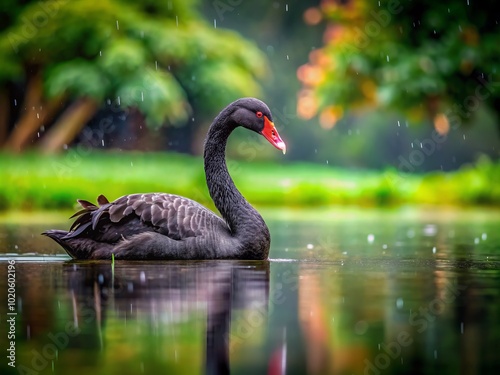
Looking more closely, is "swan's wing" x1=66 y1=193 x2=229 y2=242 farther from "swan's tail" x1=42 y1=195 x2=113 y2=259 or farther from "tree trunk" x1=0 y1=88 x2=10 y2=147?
"tree trunk" x1=0 y1=88 x2=10 y2=147

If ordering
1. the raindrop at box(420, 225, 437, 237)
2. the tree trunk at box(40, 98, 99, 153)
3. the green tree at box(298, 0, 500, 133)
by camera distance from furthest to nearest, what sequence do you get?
the tree trunk at box(40, 98, 99, 153)
the green tree at box(298, 0, 500, 133)
the raindrop at box(420, 225, 437, 237)

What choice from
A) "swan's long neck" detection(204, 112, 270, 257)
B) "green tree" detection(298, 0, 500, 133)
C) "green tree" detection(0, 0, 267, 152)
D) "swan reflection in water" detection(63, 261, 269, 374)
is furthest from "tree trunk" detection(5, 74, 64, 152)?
"swan reflection in water" detection(63, 261, 269, 374)

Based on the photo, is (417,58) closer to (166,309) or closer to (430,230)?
(430,230)

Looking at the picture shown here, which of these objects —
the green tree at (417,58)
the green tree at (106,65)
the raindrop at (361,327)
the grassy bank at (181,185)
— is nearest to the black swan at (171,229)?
the raindrop at (361,327)

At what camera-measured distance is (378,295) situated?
5781mm

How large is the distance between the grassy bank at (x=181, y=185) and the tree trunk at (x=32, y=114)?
4.34 ft

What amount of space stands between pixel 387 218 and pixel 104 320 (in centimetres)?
990

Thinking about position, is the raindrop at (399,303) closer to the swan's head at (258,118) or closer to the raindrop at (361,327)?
the raindrop at (361,327)

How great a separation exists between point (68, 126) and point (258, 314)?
745 inches

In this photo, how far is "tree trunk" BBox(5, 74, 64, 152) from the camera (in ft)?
78.0

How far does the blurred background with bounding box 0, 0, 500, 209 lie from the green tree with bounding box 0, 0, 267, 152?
0.04m

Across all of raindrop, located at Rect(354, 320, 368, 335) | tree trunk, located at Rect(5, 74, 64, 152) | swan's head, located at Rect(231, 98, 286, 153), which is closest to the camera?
raindrop, located at Rect(354, 320, 368, 335)

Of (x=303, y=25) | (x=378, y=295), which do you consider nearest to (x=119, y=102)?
(x=303, y=25)

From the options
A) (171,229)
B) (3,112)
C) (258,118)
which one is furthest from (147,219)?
(3,112)
